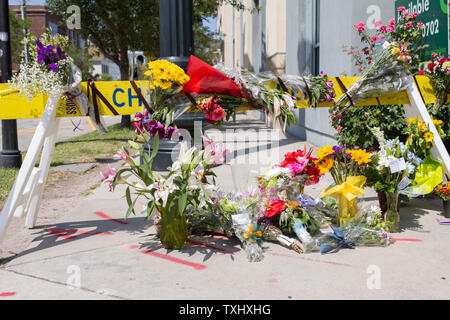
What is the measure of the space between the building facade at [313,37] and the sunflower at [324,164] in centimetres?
89

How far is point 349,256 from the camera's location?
394 centimetres

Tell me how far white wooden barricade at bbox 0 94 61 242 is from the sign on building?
4.45 m

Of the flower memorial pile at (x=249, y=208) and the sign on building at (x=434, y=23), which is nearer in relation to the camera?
the flower memorial pile at (x=249, y=208)

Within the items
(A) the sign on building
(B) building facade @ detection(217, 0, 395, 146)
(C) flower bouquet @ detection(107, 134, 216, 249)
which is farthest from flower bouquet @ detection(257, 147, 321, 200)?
(A) the sign on building

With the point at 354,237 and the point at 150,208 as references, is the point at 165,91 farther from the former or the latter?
the point at 354,237

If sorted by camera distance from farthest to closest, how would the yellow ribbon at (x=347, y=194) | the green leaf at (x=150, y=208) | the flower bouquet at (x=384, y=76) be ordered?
the flower bouquet at (x=384, y=76) → the yellow ribbon at (x=347, y=194) → the green leaf at (x=150, y=208)

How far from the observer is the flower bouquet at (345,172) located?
453 cm

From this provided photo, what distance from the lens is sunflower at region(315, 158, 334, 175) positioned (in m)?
4.48

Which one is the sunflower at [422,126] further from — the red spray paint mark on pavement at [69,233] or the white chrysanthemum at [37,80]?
the white chrysanthemum at [37,80]

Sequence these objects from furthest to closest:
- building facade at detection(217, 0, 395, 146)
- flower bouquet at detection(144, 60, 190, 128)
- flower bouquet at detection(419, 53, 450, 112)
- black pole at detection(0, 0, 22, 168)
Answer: building facade at detection(217, 0, 395, 146)
black pole at detection(0, 0, 22, 168)
flower bouquet at detection(419, 53, 450, 112)
flower bouquet at detection(144, 60, 190, 128)

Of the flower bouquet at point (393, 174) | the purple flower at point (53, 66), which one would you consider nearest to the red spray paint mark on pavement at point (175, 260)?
the purple flower at point (53, 66)

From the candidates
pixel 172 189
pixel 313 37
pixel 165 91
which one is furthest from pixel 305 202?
pixel 313 37

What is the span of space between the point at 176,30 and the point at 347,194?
173 inches

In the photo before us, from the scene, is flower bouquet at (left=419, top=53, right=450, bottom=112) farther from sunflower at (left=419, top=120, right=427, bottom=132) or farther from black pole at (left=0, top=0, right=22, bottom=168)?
black pole at (left=0, top=0, right=22, bottom=168)
